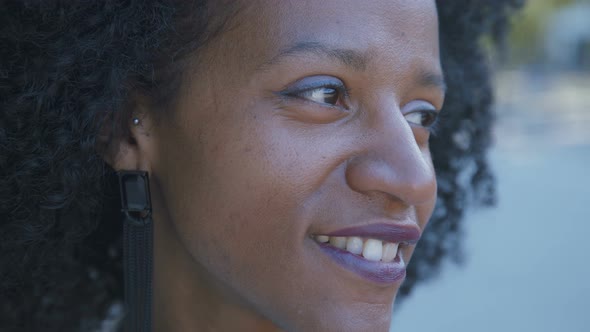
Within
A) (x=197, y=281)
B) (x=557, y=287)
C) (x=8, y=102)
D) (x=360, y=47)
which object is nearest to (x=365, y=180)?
(x=360, y=47)

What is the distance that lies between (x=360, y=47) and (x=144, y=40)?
604 mm

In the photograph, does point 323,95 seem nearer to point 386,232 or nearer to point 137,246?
point 386,232

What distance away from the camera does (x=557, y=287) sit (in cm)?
648

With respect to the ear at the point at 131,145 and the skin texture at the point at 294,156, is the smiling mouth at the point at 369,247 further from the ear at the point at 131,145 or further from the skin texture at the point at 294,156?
the ear at the point at 131,145

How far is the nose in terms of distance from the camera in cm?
192

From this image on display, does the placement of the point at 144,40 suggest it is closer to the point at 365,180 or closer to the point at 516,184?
the point at 365,180

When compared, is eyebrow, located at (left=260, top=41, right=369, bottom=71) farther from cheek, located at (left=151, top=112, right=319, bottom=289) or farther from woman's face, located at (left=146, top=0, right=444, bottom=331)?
cheek, located at (left=151, top=112, right=319, bottom=289)

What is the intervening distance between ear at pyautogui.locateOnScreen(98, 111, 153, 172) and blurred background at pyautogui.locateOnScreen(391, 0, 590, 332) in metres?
1.74

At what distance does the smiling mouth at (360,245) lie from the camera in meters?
1.96

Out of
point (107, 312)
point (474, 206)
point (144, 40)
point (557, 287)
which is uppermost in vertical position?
point (144, 40)

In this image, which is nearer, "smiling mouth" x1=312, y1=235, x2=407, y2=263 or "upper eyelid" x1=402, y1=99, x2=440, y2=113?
"smiling mouth" x1=312, y1=235, x2=407, y2=263

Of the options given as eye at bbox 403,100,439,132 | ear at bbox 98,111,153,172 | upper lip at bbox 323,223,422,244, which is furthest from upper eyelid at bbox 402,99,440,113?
ear at bbox 98,111,153,172

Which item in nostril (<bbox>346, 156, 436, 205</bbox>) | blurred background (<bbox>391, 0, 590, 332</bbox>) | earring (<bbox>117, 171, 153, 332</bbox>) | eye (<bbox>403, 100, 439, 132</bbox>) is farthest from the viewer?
blurred background (<bbox>391, 0, 590, 332</bbox>)

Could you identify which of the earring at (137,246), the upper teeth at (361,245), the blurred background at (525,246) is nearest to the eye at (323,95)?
the upper teeth at (361,245)
